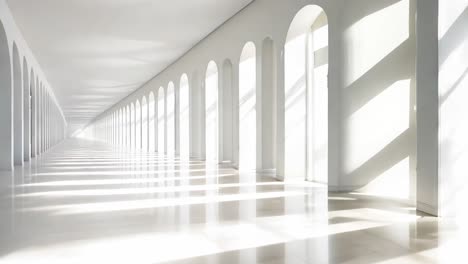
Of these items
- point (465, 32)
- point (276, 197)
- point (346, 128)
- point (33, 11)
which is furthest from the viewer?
point (33, 11)

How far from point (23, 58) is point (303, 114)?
14.2 meters

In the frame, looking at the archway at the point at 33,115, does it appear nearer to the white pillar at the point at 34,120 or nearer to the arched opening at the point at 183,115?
the white pillar at the point at 34,120

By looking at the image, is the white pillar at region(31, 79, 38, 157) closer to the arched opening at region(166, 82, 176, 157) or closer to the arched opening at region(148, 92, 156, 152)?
the arched opening at region(166, 82, 176, 157)

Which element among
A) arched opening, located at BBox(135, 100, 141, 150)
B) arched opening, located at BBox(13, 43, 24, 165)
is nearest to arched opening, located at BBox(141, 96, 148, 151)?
arched opening, located at BBox(135, 100, 141, 150)

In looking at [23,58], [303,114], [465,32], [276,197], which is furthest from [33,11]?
[465,32]

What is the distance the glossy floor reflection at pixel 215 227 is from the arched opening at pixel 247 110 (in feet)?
21.1

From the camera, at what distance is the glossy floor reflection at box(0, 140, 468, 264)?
224 inches

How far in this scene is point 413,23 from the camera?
10.6 metres

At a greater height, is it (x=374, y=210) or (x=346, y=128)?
(x=346, y=128)

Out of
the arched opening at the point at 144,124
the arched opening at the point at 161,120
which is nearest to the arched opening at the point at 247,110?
the arched opening at the point at 161,120

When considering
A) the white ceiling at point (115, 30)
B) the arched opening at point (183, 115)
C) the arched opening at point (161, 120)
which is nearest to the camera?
the white ceiling at point (115, 30)

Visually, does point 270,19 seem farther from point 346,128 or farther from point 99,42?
point 99,42

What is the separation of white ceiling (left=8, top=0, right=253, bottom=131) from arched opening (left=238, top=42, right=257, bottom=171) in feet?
6.32

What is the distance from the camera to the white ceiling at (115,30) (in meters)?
16.8
